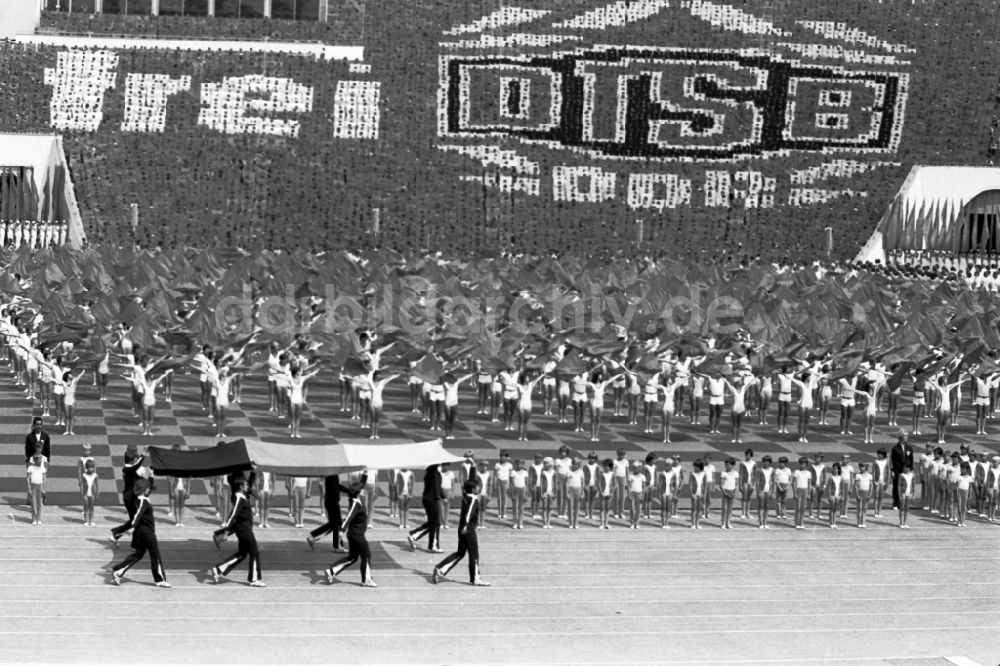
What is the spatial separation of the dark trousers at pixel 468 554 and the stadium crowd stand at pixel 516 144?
151 ft

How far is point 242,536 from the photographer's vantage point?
67.9 feet

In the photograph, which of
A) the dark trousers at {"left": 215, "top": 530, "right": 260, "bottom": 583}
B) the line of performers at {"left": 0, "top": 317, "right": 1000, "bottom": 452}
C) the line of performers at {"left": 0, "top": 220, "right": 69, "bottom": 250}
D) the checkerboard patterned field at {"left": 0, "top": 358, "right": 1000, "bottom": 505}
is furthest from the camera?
the line of performers at {"left": 0, "top": 220, "right": 69, "bottom": 250}

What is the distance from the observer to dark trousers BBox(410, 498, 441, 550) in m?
22.7

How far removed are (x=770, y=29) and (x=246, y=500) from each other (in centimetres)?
5887

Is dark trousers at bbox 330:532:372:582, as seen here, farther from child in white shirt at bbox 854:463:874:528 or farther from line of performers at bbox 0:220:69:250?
line of performers at bbox 0:220:69:250

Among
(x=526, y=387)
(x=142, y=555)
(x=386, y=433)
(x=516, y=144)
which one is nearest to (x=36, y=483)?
(x=142, y=555)

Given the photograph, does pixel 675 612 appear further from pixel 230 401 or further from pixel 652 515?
pixel 230 401

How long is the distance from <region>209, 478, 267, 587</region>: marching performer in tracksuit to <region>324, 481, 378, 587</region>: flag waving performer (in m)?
0.96

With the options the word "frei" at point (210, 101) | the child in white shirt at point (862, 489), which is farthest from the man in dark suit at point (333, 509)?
the word "frei" at point (210, 101)

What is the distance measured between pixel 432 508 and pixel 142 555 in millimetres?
4056

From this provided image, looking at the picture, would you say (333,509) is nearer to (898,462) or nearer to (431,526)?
(431,526)

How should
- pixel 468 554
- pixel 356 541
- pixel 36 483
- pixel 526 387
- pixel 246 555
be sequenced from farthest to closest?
pixel 526 387, pixel 36 483, pixel 468 554, pixel 246 555, pixel 356 541

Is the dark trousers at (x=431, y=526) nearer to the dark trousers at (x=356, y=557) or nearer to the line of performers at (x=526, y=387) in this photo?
the dark trousers at (x=356, y=557)

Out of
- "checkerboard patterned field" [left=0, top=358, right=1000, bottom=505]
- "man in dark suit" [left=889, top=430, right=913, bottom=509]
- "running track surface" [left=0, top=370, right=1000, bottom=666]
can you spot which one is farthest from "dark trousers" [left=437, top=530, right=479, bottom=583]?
"man in dark suit" [left=889, top=430, right=913, bottom=509]
